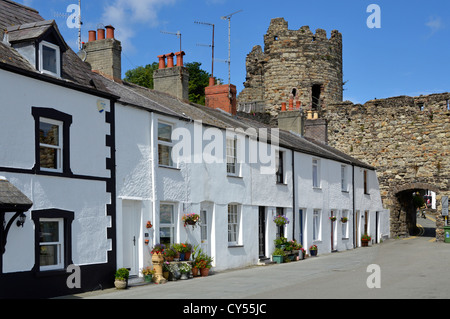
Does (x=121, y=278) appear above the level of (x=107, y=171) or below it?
below

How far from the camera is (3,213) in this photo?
11.9 meters

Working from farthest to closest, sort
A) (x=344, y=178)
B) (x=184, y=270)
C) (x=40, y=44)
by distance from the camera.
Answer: (x=344, y=178), (x=184, y=270), (x=40, y=44)

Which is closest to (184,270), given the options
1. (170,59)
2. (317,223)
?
(170,59)

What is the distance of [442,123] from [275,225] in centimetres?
1606

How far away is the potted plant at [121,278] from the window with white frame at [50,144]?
3010mm

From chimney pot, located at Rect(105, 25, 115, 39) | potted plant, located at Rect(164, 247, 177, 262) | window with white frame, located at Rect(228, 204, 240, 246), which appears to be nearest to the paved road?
potted plant, located at Rect(164, 247, 177, 262)

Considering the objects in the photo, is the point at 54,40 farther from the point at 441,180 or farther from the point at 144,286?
the point at 441,180

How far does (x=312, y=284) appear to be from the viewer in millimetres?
14883

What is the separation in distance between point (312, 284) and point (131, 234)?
16.9ft

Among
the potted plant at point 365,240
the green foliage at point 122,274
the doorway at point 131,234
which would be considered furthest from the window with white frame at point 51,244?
the potted plant at point 365,240

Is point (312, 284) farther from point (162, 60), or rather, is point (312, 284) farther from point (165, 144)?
point (162, 60)
